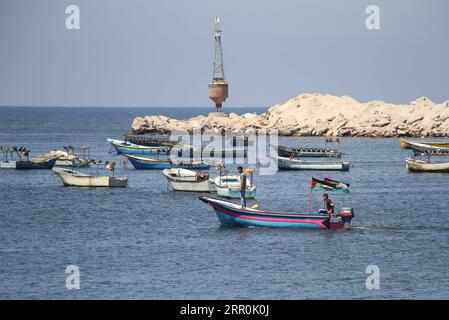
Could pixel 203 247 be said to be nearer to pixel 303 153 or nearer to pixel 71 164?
pixel 71 164

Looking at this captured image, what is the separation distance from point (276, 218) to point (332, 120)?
108m

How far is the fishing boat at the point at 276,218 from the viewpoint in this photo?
4897cm

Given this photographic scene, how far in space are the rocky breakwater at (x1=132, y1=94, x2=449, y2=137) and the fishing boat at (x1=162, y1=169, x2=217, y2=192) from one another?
75.2 m

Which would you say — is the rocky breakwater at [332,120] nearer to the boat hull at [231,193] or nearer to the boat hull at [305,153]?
the boat hull at [305,153]

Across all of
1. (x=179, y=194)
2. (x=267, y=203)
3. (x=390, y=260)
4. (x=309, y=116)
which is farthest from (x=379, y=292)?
(x=309, y=116)

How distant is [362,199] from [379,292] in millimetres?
30262

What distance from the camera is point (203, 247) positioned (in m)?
45.1

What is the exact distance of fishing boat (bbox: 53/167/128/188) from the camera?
71.6m

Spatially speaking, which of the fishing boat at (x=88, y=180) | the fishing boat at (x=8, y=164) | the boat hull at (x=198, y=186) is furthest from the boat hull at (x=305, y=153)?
the boat hull at (x=198, y=186)

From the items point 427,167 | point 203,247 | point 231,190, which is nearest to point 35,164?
point 231,190

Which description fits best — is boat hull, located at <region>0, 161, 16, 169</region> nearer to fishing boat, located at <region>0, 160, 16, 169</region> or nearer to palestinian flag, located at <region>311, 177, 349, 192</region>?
fishing boat, located at <region>0, 160, 16, 169</region>

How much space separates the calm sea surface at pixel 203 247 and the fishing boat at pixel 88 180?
3.68ft
